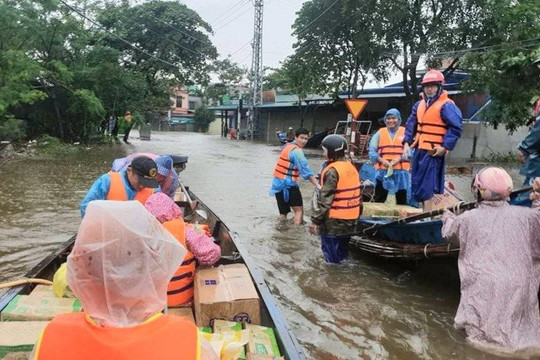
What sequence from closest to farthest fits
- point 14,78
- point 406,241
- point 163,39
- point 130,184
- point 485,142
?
point 130,184
point 406,241
point 14,78
point 485,142
point 163,39

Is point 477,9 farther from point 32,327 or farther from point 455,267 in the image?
point 32,327

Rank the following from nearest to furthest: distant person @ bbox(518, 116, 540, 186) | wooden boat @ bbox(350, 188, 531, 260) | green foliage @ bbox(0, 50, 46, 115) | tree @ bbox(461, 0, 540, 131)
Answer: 1. distant person @ bbox(518, 116, 540, 186)
2. wooden boat @ bbox(350, 188, 531, 260)
3. tree @ bbox(461, 0, 540, 131)
4. green foliage @ bbox(0, 50, 46, 115)

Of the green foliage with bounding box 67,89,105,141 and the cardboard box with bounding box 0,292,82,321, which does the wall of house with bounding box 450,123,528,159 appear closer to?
the green foliage with bounding box 67,89,105,141

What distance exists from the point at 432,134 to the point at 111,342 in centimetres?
479

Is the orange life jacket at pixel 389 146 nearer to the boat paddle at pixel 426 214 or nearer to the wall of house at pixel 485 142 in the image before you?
the boat paddle at pixel 426 214

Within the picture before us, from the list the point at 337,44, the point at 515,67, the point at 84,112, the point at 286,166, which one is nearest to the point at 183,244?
the point at 286,166

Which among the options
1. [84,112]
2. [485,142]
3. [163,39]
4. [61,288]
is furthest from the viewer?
[163,39]

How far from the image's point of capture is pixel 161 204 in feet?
A: 10.5

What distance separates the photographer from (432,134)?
549 cm

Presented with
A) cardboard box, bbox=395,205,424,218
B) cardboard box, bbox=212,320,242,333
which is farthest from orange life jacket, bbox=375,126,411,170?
cardboard box, bbox=212,320,242,333

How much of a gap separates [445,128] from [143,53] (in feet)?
90.5

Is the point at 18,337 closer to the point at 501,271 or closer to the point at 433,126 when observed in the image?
the point at 501,271

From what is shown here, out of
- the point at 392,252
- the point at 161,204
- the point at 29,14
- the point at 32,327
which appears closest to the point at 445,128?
the point at 392,252

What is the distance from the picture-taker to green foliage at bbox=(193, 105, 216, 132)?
169ft
